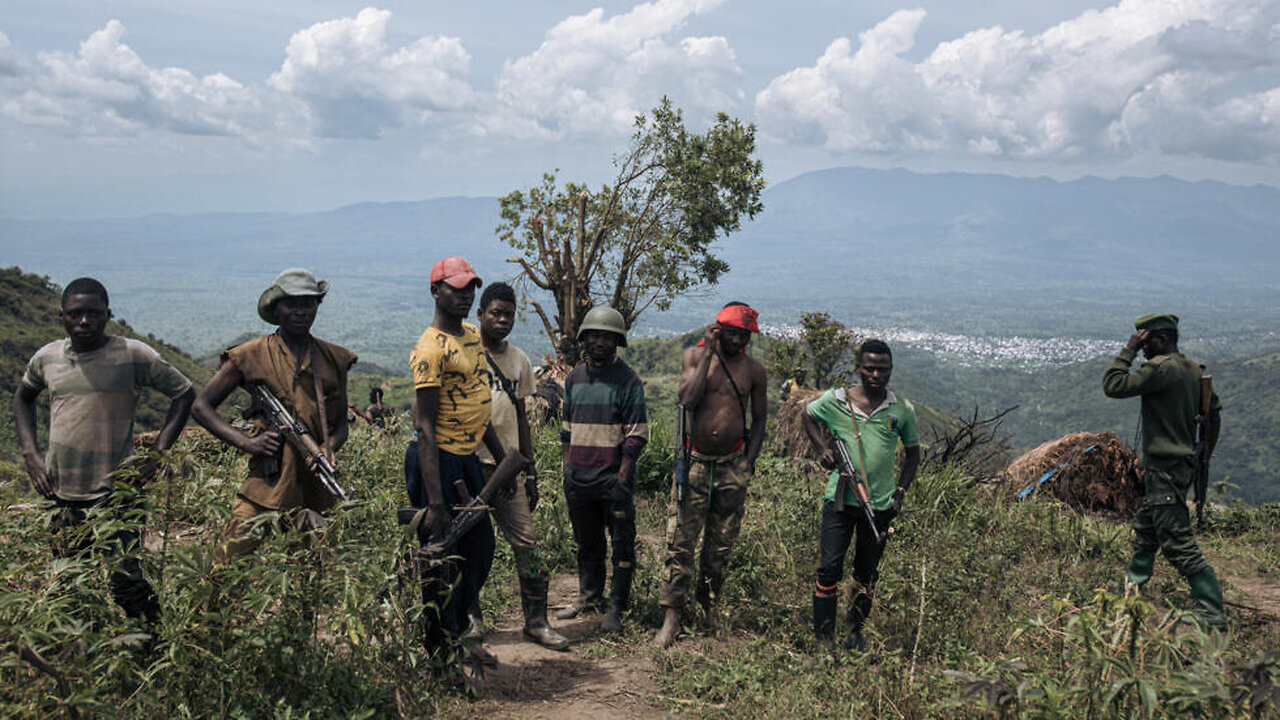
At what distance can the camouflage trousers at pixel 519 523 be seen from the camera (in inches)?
180

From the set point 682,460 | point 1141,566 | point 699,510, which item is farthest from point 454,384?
point 1141,566

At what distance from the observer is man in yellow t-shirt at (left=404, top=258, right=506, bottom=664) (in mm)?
3975

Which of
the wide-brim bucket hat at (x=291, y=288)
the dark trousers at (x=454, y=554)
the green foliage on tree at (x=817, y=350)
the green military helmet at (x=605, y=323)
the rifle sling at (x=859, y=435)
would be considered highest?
the wide-brim bucket hat at (x=291, y=288)

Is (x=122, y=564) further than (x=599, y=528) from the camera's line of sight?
No

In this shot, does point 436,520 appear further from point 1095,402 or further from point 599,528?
point 1095,402

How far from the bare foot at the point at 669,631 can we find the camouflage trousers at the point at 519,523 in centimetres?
91

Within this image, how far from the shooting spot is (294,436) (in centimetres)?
377

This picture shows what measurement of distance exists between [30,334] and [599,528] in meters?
27.8

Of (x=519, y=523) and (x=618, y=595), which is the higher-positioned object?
(x=519, y=523)

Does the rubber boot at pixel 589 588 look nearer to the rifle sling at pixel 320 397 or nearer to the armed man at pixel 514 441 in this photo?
the armed man at pixel 514 441

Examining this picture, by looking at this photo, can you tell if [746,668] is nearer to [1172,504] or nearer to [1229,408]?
[1172,504]

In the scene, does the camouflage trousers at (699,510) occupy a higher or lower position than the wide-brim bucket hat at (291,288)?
lower

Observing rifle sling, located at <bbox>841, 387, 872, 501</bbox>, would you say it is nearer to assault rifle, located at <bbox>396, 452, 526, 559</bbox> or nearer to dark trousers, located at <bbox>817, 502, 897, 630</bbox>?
dark trousers, located at <bbox>817, 502, 897, 630</bbox>

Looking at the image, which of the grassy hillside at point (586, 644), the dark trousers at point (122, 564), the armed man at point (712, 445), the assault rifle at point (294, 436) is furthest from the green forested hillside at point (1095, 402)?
the dark trousers at point (122, 564)
